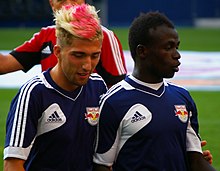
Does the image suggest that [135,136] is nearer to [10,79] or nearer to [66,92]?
[66,92]

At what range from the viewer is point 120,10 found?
36.9 m

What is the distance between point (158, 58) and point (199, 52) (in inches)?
715

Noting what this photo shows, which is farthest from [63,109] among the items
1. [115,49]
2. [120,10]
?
[120,10]

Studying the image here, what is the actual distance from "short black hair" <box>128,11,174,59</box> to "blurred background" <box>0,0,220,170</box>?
19.6 feet

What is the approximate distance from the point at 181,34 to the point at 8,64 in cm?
2620

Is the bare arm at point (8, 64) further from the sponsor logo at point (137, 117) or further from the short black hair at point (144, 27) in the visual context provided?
the sponsor logo at point (137, 117)

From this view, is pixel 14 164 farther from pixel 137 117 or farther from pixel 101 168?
pixel 137 117

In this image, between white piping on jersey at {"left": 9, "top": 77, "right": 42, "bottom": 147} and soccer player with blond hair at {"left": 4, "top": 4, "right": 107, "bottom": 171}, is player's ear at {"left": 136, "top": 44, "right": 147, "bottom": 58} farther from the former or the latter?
white piping on jersey at {"left": 9, "top": 77, "right": 42, "bottom": 147}

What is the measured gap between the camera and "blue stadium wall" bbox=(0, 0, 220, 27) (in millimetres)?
33781

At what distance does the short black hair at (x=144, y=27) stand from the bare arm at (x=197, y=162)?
0.67 m

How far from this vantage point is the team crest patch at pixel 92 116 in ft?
13.8

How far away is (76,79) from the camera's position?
4.00m

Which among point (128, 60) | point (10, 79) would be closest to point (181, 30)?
point (128, 60)

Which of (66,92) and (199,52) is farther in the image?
(199,52)
